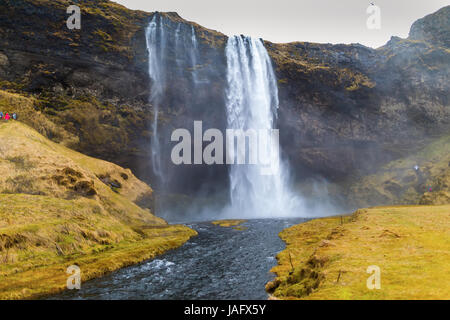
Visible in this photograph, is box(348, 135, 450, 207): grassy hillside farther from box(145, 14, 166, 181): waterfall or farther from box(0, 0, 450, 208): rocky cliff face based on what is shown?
box(145, 14, 166, 181): waterfall

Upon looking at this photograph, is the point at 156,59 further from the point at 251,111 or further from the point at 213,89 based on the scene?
the point at 251,111

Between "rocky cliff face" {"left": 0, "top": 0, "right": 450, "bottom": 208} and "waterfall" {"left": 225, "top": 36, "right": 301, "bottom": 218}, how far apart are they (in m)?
3.01

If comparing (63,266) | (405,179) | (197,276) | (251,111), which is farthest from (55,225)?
(405,179)

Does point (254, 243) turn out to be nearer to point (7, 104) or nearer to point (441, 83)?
point (7, 104)

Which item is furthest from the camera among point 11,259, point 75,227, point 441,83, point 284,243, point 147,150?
point 441,83

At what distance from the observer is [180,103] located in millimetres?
69750

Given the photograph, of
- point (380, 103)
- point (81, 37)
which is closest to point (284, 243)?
point (81, 37)

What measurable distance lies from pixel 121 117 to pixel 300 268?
5682 centimetres

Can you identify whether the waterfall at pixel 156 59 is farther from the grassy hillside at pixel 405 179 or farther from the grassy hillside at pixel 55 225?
the grassy hillside at pixel 405 179

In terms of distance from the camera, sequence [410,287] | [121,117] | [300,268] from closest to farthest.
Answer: [410,287] < [300,268] < [121,117]

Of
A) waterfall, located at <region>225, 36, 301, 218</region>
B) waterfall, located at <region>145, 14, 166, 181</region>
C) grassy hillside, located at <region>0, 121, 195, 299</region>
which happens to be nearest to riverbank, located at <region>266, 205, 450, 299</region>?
grassy hillside, located at <region>0, 121, 195, 299</region>

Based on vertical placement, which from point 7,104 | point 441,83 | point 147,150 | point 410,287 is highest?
point 441,83

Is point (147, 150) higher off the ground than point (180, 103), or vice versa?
point (180, 103)

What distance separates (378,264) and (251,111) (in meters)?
61.8
